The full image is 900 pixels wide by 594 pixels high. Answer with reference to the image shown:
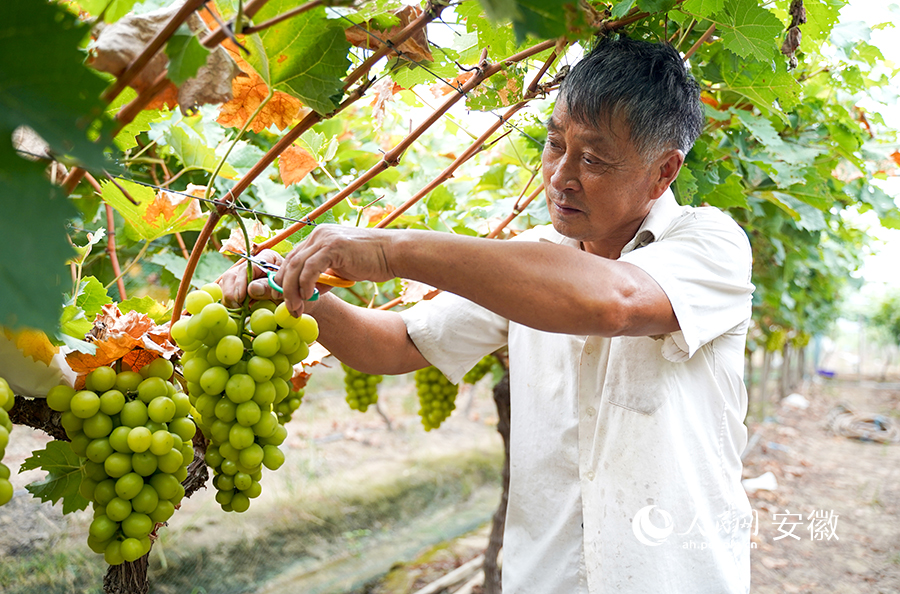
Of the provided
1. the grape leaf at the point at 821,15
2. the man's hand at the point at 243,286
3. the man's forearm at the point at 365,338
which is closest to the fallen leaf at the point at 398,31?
the man's hand at the point at 243,286

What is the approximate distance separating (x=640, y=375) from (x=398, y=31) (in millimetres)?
881

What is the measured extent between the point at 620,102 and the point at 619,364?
0.58m

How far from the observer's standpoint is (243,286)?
1.09m

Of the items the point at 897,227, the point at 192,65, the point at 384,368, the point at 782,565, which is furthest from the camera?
the point at 782,565

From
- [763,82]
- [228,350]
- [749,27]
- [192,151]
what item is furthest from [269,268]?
[763,82]

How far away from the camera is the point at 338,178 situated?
2.57 m

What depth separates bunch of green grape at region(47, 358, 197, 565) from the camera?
3.11 feet

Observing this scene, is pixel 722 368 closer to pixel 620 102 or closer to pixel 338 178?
pixel 620 102

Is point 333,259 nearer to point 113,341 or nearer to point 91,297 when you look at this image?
point 113,341

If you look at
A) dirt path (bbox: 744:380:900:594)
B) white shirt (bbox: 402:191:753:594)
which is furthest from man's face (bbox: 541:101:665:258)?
dirt path (bbox: 744:380:900:594)

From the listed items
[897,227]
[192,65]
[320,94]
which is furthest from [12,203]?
[897,227]

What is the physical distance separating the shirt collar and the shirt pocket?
0.23m

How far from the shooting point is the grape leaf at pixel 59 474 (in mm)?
1041

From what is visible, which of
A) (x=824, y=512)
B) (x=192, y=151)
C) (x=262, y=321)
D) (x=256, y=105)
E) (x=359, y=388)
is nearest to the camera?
(x=262, y=321)
